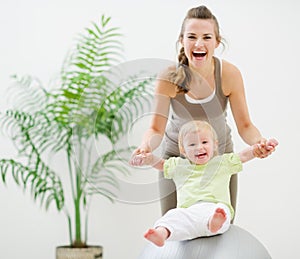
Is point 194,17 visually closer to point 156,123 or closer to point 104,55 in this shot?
point 156,123

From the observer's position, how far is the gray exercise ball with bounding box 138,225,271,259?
2127mm

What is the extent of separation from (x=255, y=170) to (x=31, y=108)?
1.38 m

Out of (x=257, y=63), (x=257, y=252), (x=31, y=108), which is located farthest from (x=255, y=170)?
(x=257, y=252)

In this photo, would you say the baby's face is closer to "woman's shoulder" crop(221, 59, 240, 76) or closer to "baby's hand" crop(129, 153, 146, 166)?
"baby's hand" crop(129, 153, 146, 166)

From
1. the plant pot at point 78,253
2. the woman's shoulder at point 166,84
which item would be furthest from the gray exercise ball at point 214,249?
the plant pot at point 78,253

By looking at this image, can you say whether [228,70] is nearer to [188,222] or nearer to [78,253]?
[188,222]

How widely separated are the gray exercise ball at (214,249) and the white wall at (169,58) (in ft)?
5.36

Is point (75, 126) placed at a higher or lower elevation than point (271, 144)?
lower

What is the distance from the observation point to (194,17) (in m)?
2.26

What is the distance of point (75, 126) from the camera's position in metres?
3.54

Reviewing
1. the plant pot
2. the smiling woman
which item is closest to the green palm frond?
the plant pot

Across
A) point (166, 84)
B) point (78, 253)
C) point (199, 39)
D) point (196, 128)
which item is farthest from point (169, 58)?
point (196, 128)

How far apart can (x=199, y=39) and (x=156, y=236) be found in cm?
70

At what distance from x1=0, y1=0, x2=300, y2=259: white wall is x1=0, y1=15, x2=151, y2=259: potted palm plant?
0.28 ft
